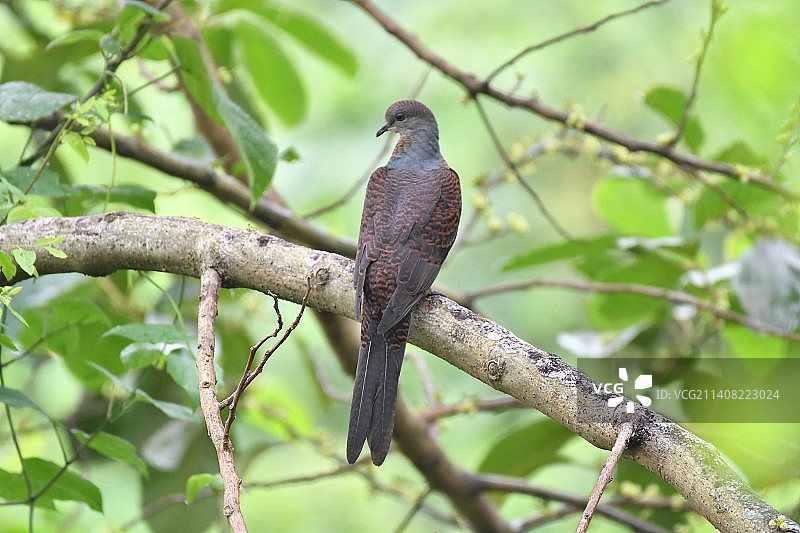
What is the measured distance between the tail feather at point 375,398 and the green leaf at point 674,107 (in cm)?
116

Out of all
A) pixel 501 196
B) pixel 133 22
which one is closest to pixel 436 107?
pixel 501 196

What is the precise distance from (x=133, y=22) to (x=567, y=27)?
3593 mm

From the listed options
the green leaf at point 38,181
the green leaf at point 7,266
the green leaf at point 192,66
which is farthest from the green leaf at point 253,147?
the green leaf at point 7,266

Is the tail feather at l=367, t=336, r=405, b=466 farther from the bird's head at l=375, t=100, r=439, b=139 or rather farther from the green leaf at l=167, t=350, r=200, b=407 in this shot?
the bird's head at l=375, t=100, r=439, b=139

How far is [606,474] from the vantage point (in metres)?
1.13

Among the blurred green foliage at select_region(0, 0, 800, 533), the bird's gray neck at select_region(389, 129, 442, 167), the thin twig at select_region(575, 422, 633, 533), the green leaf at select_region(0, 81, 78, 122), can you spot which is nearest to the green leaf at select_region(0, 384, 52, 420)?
the blurred green foliage at select_region(0, 0, 800, 533)

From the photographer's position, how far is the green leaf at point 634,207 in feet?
9.20

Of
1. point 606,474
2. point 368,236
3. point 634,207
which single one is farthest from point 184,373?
point 634,207

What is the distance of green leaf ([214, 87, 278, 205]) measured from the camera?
1.83 m

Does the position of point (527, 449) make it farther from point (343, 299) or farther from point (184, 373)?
point (184, 373)

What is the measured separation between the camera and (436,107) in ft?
16.6

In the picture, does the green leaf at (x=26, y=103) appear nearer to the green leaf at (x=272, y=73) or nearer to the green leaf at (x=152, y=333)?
the green leaf at (x=152, y=333)

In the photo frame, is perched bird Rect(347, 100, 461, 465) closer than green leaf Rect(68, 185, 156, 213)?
Yes

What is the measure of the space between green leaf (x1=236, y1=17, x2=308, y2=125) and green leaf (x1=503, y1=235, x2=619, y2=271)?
36.3 inches
